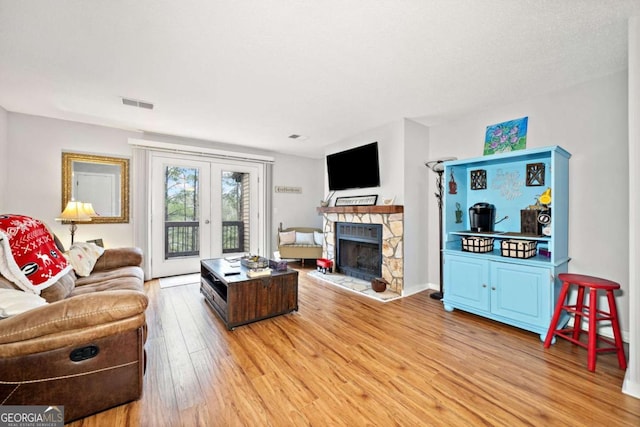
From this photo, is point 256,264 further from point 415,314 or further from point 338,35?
point 338,35

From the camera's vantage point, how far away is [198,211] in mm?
4629

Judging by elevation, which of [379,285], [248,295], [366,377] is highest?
[248,295]

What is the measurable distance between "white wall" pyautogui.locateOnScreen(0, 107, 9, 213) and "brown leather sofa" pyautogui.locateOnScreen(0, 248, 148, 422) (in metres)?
2.58

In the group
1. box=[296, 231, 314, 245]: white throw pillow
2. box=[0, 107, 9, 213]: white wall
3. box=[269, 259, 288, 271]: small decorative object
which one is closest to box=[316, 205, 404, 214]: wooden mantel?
box=[296, 231, 314, 245]: white throw pillow

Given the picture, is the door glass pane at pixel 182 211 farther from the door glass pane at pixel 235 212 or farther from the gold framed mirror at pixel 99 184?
the gold framed mirror at pixel 99 184

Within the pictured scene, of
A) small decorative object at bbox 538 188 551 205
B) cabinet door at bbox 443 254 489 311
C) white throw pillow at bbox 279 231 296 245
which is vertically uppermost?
small decorative object at bbox 538 188 551 205

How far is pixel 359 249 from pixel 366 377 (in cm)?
265

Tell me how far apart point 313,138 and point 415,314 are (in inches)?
122

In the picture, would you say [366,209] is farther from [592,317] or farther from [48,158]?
[48,158]

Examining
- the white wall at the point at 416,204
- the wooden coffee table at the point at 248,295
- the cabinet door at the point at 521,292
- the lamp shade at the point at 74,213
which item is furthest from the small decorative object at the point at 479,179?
the lamp shade at the point at 74,213

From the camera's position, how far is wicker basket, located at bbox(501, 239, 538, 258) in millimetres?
2414

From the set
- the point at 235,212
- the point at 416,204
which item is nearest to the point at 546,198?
the point at 416,204

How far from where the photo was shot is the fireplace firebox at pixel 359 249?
3.93 meters

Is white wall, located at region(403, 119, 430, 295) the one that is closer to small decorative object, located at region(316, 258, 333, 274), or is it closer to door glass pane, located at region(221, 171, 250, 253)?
small decorative object, located at region(316, 258, 333, 274)
